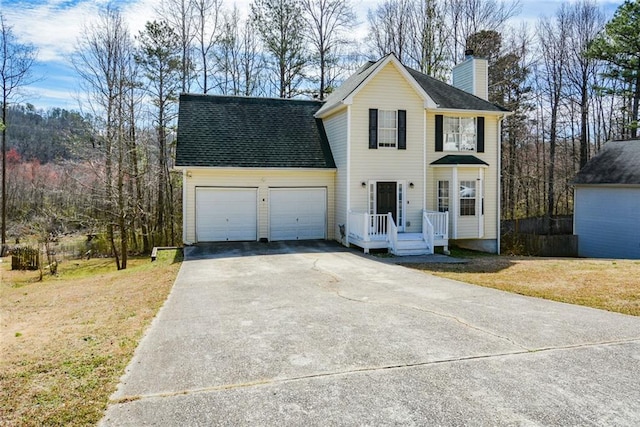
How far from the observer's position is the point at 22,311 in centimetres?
859

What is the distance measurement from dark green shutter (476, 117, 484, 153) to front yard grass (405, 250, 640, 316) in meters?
5.30

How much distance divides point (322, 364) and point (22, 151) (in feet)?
136

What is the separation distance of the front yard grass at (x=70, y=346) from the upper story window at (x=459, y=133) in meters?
11.8

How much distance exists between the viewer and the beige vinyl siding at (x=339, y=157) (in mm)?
16000

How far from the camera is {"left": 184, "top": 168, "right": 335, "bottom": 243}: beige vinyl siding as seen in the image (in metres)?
15.9

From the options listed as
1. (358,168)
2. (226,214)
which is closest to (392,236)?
(358,168)

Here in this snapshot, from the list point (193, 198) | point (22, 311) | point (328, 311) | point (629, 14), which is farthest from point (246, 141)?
point (629, 14)

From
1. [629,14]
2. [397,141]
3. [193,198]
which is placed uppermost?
[629,14]

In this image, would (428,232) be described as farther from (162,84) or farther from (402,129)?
(162,84)

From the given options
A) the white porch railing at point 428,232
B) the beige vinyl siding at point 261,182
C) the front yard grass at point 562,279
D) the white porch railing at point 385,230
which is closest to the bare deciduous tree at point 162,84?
the beige vinyl siding at point 261,182

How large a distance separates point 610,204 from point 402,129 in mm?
11768

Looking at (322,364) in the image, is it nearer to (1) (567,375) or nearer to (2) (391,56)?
(1) (567,375)

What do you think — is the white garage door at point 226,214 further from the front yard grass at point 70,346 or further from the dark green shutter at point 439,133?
the dark green shutter at point 439,133

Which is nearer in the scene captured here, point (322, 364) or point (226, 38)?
point (322, 364)
